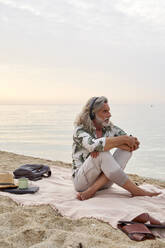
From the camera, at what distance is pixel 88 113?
367 cm

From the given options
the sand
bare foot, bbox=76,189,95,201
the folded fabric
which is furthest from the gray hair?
the folded fabric

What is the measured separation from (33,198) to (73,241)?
4.95ft

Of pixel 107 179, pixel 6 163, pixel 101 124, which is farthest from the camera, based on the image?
pixel 6 163

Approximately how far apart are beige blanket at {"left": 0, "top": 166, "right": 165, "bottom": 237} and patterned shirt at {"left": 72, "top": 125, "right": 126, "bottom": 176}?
16.4 inches

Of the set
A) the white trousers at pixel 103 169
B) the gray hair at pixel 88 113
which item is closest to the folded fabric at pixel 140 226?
the white trousers at pixel 103 169

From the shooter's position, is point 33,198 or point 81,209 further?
point 33,198

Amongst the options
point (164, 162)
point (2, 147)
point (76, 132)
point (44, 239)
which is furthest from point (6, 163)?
point (2, 147)

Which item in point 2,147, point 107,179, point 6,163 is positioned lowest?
point 2,147

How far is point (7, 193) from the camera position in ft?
12.0

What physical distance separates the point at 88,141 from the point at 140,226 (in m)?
1.09

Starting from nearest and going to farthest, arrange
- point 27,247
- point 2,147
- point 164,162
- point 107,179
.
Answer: point 27,247 → point 107,179 → point 164,162 → point 2,147

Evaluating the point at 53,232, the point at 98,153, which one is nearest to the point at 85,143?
the point at 98,153

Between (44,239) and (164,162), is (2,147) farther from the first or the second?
(44,239)

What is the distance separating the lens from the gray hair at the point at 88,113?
3635 mm
